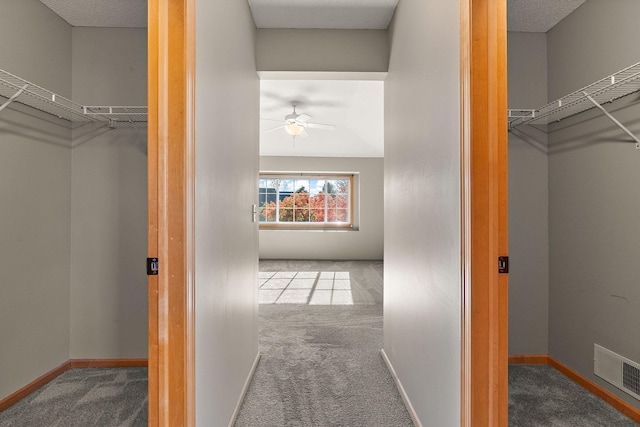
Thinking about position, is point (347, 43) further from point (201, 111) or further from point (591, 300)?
point (591, 300)

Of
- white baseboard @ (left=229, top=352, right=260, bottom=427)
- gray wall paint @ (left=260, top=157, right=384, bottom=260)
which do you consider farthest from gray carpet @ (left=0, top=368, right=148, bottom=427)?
gray wall paint @ (left=260, top=157, right=384, bottom=260)

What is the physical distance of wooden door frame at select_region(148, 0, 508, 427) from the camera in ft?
3.78

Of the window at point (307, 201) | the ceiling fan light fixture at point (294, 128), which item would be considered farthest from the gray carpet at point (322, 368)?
the window at point (307, 201)

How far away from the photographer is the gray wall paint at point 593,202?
1.87 meters

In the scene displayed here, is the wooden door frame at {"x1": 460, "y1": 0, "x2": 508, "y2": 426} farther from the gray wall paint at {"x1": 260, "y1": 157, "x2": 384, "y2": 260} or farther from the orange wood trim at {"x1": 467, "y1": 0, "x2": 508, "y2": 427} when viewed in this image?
the gray wall paint at {"x1": 260, "y1": 157, "x2": 384, "y2": 260}

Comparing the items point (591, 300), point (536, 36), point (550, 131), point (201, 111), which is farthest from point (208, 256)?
point (536, 36)

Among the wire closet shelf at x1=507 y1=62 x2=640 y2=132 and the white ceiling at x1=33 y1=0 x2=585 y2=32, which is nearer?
the wire closet shelf at x1=507 y1=62 x2=640 y2=132

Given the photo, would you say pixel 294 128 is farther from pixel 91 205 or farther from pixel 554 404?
pixel 554 404

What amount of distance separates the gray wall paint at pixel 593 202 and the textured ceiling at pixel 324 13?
4.10ft

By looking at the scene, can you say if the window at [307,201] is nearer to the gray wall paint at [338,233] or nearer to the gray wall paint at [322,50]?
the gray wall paint at [338,233]

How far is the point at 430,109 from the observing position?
161 centimetres

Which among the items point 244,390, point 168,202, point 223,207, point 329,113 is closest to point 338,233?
point 329,113

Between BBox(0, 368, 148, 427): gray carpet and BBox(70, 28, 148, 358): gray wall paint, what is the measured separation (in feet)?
0.64

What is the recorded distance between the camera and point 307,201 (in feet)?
25.5
